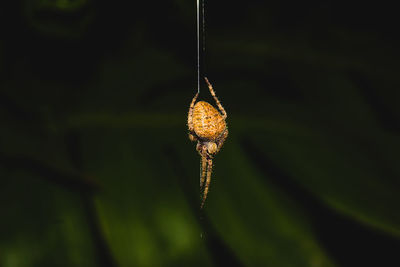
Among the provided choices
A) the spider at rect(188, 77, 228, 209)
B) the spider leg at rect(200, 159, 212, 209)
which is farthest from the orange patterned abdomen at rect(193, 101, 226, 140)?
the spider leg at rect(200, 159, 212, 209)

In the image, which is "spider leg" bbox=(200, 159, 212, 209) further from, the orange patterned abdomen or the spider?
the orange patterned abdomen

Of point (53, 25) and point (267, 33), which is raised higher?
point (53, 25)

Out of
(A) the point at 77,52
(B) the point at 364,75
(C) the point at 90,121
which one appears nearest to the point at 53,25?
(A) the point at 77,52

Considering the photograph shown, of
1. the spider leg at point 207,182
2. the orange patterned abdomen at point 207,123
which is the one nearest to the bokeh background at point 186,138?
the spider leg at point 207,182

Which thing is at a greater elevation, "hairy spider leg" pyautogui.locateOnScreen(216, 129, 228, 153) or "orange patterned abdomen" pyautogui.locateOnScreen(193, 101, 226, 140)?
"orange patterned abdomen" pyautogui.locateOnScreen(193, 101, 226, 140)

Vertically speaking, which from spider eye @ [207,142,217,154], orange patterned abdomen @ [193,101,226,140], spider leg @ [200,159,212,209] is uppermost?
orange patterned abdomen @ [193,101,226,140]

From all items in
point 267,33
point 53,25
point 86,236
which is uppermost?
point 53,25

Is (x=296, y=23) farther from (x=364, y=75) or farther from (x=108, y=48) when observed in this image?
(x=108, y=48)
